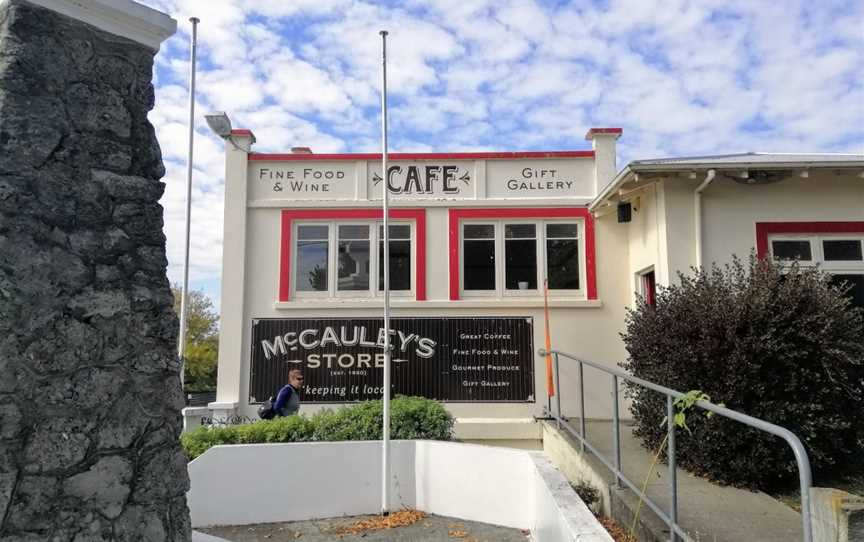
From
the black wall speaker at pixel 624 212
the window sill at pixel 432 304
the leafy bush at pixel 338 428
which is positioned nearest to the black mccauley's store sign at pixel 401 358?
the window sill at pixel 432 304

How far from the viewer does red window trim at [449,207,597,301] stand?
30.4ft

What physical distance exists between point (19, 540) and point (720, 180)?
815 centimetres

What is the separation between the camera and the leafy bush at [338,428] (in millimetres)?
7000

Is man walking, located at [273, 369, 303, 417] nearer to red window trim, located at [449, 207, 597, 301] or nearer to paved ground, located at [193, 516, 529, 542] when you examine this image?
paved ground, located at [193, 516, 529, 542]

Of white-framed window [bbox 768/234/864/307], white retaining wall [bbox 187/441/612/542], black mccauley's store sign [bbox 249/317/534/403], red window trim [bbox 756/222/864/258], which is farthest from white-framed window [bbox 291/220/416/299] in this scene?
white-framed window [bbox 768/234/864/307]

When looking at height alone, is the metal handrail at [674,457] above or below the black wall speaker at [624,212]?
below

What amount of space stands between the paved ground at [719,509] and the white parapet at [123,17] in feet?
13.4

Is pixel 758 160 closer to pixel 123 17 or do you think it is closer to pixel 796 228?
pixel 796 228

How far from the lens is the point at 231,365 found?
357 inches

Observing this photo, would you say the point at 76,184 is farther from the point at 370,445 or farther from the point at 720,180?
the point at 720,180

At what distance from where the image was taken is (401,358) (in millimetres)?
9109

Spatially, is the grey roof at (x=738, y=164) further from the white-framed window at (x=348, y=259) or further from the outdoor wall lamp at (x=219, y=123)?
the outdoor wall lamp at (x=219, y=123)

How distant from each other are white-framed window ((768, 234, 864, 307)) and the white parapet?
7720 millimetres

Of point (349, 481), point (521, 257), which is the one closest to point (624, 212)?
point (521, 257)
